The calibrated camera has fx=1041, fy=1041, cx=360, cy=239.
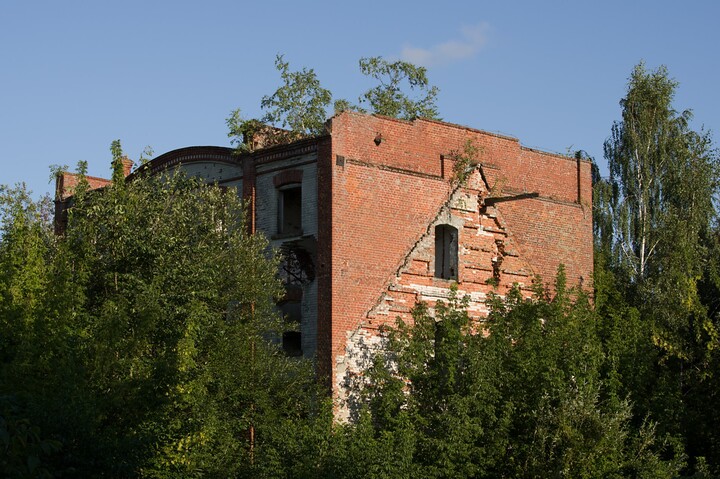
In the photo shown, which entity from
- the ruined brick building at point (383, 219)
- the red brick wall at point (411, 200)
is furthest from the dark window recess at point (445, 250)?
the red brick wall at point (411, 200)

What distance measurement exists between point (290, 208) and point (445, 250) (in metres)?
3.98

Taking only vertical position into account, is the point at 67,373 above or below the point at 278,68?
below

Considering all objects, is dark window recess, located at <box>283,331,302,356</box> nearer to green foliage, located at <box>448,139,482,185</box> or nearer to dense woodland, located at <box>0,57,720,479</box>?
dense woodland, located at <box>0,57,720,479</box>

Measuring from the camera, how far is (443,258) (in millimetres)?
25875

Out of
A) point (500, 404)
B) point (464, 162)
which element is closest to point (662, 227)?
point (464, 162)

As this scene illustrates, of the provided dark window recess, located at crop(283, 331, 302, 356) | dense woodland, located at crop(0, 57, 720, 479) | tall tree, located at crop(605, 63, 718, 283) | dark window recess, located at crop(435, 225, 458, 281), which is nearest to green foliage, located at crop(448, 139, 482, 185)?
dark window recess, located at crop(435, 225, 458, 281)

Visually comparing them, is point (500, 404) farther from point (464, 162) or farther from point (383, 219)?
point (464, 162)

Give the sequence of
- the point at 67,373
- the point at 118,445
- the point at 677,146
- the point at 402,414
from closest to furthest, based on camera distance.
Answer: the point at 118,445 < the point at 67,373 < the point at 402,414 < the point at 677,146

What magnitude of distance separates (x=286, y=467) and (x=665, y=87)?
22.8 meters

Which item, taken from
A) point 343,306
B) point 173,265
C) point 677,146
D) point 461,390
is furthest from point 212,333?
point 677,146

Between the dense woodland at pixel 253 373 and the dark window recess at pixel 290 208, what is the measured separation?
1000 mm

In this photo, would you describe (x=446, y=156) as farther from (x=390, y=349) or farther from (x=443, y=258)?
(x=390, y=349)

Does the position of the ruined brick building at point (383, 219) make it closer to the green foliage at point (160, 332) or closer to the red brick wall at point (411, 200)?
the red brick wall at point (411, 200)

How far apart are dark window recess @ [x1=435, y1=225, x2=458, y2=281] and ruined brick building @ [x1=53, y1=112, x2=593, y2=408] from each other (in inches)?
1.0
